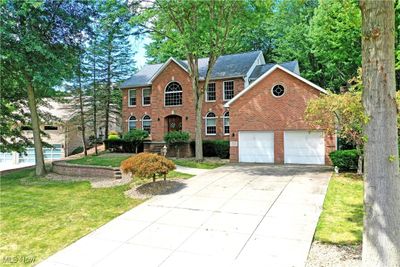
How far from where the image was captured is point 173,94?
25.0m

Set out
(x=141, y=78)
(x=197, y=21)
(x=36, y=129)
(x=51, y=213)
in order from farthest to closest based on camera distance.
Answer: (x=141, y=78), (x=197, y=21), (x=36, y=129), (x=51, y=213)

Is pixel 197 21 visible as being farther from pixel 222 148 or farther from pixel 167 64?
pixel 222 148

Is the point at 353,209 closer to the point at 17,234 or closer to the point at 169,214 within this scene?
the point at 169,214

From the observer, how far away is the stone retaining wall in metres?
14.5

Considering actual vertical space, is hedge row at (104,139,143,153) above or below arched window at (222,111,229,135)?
below

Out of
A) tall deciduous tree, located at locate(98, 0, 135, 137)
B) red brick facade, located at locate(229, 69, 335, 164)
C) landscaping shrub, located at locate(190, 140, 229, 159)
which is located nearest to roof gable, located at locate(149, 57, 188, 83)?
tall deciduous tree, located at locate(98, 0, 135, 137)

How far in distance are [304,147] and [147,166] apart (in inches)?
413

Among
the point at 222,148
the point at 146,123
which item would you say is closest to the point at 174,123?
the point at 146,123

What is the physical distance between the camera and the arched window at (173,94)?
24797mm

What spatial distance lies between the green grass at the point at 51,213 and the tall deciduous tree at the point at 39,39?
215 inches

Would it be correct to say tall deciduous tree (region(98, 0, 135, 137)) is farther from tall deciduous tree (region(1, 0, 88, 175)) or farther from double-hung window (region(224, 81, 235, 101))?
double-hung window (region(224, 81, 235, 101))

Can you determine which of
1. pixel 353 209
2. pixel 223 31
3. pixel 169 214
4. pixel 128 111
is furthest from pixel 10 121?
pixel 353 209

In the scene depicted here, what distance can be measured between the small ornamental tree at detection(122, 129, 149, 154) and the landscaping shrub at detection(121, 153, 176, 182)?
42.7 feet

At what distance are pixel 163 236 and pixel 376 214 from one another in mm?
4281
